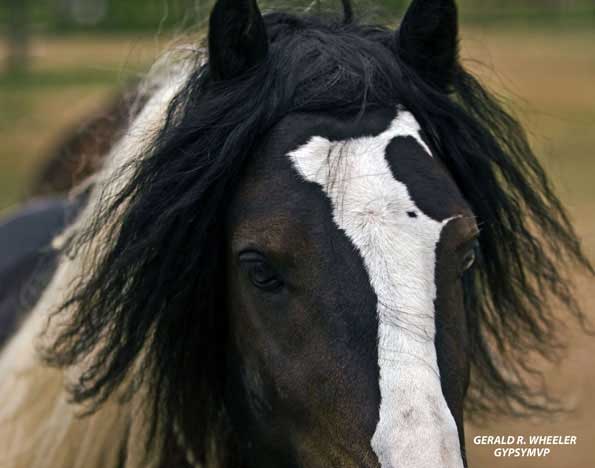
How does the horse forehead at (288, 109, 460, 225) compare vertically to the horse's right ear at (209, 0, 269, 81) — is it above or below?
below

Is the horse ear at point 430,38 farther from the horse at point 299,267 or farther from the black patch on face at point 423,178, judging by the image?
the black patch on face at point 423,178

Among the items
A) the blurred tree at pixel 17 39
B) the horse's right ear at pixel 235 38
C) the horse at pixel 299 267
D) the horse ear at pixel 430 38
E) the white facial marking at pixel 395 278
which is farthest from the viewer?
the blurred tree at pixel 17 39

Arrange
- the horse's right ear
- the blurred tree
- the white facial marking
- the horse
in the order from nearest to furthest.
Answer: the white facial marking < the horse < the horse's right ear < the blurred tree

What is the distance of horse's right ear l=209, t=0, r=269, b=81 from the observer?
211cm

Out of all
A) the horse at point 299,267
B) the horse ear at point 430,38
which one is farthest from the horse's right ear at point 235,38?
the horse ear at point 430,38

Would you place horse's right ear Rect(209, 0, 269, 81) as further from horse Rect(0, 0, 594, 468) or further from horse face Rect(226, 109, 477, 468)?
horse face Rect(226, 109, 477, 468)

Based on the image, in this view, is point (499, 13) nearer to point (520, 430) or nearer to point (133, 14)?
point (133, 14)

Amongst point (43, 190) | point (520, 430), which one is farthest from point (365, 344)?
point (43, 190)

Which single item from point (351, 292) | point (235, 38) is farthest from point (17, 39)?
point (351, 292)

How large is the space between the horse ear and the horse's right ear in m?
0.33

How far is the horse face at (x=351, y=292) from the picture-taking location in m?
1.74

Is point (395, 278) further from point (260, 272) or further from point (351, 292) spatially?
point (260, 272)

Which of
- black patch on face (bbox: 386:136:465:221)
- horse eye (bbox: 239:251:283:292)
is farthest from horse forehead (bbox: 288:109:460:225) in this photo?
horse eye (bbox: 239:251:283:292)

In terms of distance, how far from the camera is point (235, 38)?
214 centimetres
